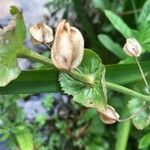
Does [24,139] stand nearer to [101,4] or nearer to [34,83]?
[101,4]

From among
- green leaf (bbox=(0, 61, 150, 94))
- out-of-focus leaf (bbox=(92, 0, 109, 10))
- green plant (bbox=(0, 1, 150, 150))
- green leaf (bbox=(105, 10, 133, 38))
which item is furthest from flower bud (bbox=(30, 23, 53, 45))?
out-of-focus leaf (bbox=(92, 0, 109, 10))

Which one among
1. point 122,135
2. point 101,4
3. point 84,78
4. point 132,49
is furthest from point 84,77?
point 101,4

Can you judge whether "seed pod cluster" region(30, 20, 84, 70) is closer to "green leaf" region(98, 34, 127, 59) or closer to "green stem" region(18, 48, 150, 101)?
"green stem" region(18, 48, 150, 101)

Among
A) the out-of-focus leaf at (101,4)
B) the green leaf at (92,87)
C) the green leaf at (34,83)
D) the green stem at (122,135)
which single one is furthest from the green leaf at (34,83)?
the out-of-focus leaf at (101,4)

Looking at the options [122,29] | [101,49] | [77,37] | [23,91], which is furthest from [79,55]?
[101,49]

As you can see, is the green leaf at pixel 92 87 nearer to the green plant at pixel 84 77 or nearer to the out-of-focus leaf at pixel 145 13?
the green plant at pixel 84 77

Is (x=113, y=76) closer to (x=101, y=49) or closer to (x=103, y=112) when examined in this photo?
(x=103, y=112)
